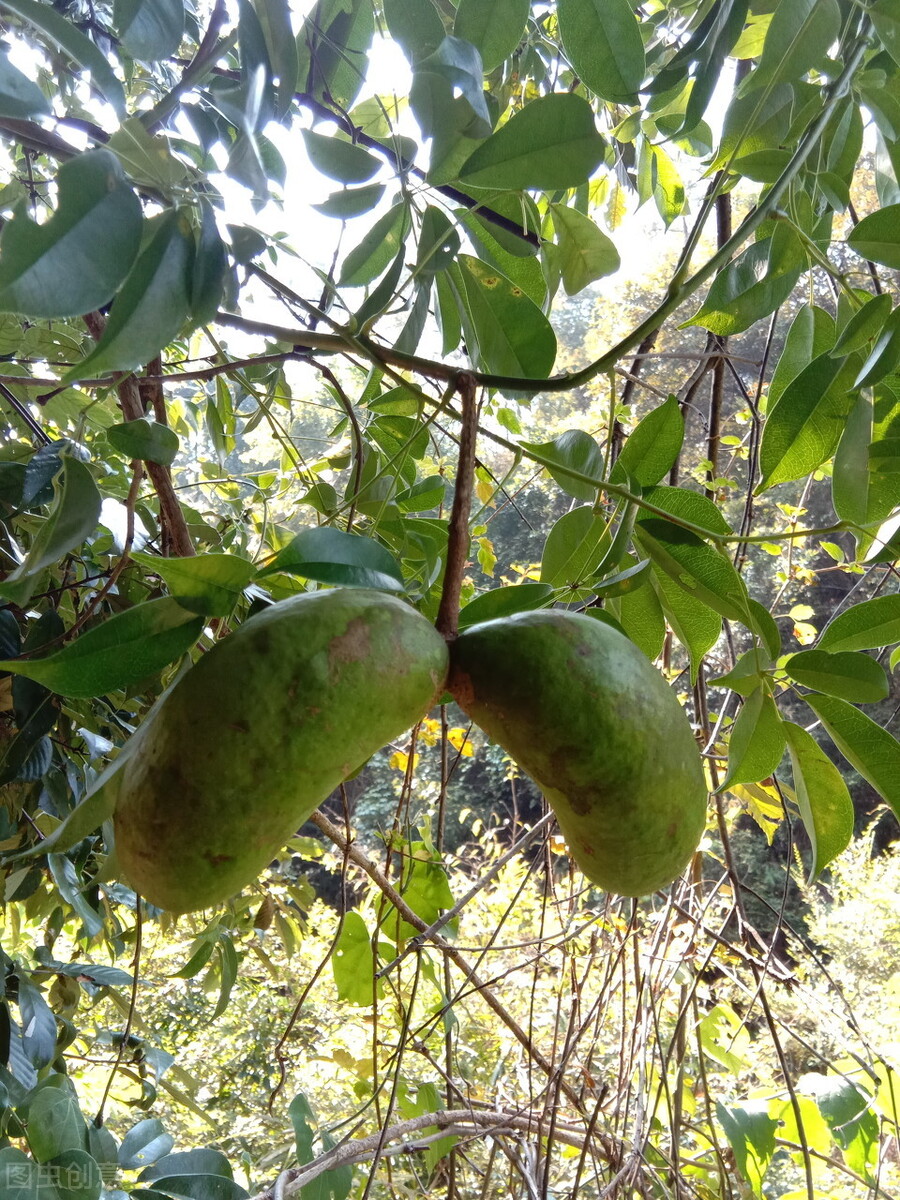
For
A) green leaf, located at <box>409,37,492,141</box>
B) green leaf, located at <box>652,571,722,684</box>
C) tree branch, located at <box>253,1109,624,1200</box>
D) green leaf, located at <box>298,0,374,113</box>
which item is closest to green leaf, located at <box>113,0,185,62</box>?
green leaf, located at <box>409,37,492,141</box>

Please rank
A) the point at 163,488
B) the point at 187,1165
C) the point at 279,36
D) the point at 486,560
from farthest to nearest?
the point at 486,560
the point at 187,1165
the point at 163,488
the point at 279,36

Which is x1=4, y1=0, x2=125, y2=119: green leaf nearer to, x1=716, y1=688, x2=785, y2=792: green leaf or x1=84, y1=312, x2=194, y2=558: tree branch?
x1=84, y1=312, x2=194, y2=558: tree branch

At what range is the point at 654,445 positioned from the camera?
477mm

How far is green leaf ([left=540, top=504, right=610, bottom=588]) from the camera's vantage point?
48 cm

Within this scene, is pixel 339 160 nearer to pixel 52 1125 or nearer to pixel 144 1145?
pixel 52 1125

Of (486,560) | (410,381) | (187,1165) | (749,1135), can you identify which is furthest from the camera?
(486,560)

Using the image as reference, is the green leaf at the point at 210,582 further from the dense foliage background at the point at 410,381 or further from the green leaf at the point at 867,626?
the green leaf at the point at 867,626

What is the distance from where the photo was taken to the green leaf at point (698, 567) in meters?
0.39

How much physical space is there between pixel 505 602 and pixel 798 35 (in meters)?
0.29

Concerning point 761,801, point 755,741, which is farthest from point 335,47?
point 761,801

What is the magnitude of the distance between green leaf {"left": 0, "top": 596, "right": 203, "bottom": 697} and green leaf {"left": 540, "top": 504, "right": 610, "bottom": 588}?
230 millimetres

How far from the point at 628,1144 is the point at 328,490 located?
679 millimetres

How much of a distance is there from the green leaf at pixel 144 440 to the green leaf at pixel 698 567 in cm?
22

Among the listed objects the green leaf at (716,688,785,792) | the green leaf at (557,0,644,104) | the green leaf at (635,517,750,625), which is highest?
the green leaf at (557,0,644,104)
